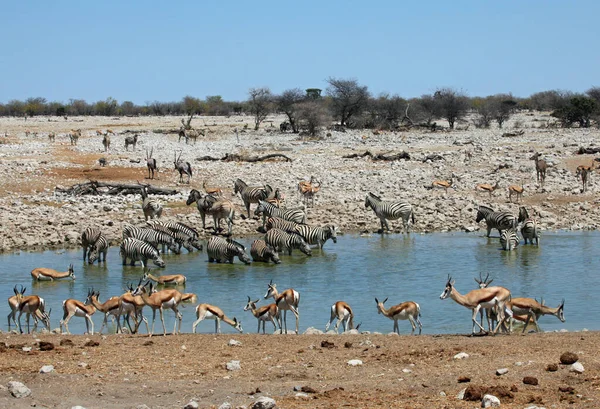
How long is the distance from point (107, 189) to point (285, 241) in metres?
9.40

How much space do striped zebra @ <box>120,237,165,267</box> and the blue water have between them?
276 millimetres

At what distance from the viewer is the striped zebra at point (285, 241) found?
20578 millimetres

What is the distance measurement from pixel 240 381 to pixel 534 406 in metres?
3.06

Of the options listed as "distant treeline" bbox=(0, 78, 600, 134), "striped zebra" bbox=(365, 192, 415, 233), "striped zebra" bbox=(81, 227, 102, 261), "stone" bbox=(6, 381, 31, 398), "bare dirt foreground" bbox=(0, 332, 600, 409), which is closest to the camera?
"bare dirt foreground" bbox=(0, 332, 600, 409)

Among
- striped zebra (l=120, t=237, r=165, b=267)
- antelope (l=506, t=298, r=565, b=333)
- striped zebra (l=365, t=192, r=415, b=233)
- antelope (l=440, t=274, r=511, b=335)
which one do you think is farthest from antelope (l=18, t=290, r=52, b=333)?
striped zebra (l=365, t=192, r=415, b=233)

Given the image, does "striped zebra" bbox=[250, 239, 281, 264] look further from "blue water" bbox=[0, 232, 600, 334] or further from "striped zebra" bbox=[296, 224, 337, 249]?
"striped zebra" bbox=[296, 224, 337, 249]

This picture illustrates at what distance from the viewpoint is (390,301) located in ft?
50.7

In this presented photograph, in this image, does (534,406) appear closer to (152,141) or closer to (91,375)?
(91,375)

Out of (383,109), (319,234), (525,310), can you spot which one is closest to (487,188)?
(319,234)

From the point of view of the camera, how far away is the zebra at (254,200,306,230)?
77.0 ft

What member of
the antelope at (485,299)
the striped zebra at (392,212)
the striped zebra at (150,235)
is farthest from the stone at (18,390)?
the striped zebra at (392,212)

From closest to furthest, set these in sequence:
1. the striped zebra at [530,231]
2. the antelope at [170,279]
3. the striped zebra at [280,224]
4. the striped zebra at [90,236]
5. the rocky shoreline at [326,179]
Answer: the antelope at [170,279] → the striped zebra at [90,236] → the striped zebra at [530,231] → the striped zebra at [280,224] → the rocky shoreline at [326,179]

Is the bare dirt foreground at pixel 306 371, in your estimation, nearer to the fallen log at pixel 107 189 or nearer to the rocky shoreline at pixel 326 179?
the rocky shoreline at pixel 326 179

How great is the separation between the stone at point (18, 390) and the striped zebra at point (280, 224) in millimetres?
13359
